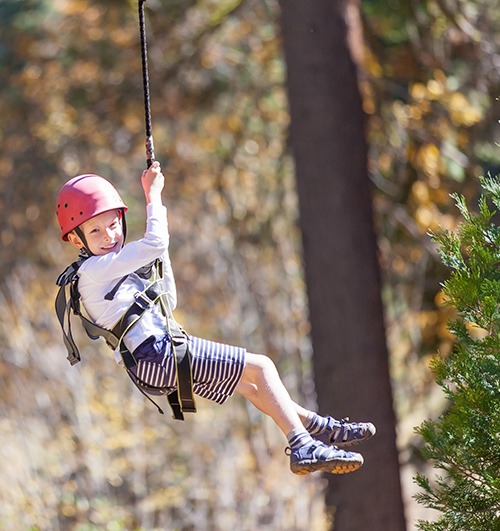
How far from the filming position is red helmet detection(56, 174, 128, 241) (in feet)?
13.0

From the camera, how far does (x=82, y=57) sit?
1230 centimetres

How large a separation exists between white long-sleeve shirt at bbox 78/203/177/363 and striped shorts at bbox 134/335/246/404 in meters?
0.04

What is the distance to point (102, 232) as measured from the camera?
13.2ft

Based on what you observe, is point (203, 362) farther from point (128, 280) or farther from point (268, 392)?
point (128, 280)

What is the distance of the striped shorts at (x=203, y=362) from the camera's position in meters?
4.00

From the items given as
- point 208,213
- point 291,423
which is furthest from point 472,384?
point 208,213

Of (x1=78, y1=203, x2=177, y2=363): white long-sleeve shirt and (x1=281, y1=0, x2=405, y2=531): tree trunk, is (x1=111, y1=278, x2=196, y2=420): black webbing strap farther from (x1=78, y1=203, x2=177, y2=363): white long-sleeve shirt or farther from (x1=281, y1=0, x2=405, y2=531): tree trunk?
(x1=281, y1=0, x2=405, y2=531): tree trunk

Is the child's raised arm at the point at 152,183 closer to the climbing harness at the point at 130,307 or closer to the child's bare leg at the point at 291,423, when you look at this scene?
the climbing harness at the point at 130,307

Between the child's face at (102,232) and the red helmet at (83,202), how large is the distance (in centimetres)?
4

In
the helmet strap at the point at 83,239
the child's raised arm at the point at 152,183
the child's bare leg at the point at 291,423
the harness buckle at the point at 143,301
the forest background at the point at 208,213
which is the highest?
the child's raised arm at the point at 152,183

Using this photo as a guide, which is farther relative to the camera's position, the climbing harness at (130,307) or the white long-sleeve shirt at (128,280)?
the climbing harness at (130,307)

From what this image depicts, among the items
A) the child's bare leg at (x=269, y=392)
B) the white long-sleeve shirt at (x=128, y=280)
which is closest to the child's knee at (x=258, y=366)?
the child's bare leg at (x=269, y=392)

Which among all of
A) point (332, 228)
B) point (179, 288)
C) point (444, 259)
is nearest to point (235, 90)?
point (179, 288)

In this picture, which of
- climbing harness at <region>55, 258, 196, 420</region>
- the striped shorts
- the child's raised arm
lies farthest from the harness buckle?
the child's raised arm
